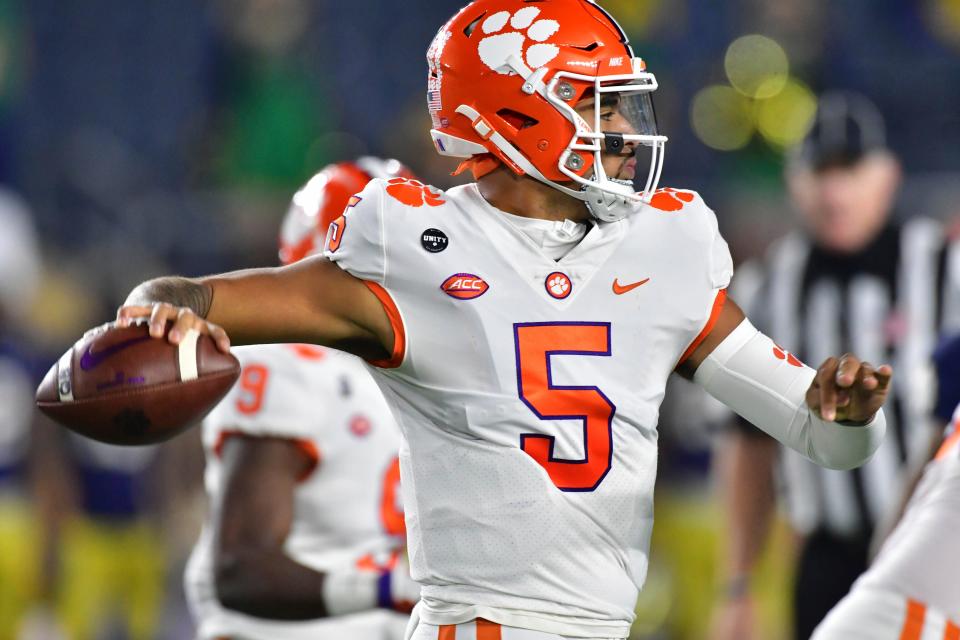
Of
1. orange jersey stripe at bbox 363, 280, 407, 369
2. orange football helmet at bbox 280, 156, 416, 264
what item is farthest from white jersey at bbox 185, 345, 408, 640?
orange jersey stripe at bbox 363, 280, 407, 369

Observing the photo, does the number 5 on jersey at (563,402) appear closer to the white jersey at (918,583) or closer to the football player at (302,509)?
the white jersey at (918,583)

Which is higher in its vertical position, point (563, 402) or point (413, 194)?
point (413, 194)

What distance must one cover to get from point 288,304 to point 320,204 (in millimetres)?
1290

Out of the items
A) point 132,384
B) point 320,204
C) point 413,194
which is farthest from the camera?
point 320,204

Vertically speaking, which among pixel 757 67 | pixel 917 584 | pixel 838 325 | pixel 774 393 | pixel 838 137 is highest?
pixel 757 67

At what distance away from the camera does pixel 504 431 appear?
2.46 meters

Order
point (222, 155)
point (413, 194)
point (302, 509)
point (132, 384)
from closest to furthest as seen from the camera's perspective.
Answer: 1. point (132, 384)
2. point (413, 194)
3. point (302, 509)
4. point (222, 155)

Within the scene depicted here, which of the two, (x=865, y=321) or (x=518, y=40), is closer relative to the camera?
(x=518, y=40)

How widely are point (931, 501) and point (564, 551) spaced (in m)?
0.68

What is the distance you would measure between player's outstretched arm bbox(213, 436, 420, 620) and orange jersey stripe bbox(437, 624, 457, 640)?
0.73 m

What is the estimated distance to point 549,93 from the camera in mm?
2592

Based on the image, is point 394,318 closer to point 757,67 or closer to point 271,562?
point 271,562

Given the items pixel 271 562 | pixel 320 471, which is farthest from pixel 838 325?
pixel 271 562

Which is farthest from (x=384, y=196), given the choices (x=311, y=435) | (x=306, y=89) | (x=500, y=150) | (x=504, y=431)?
(x=306, y=89)
